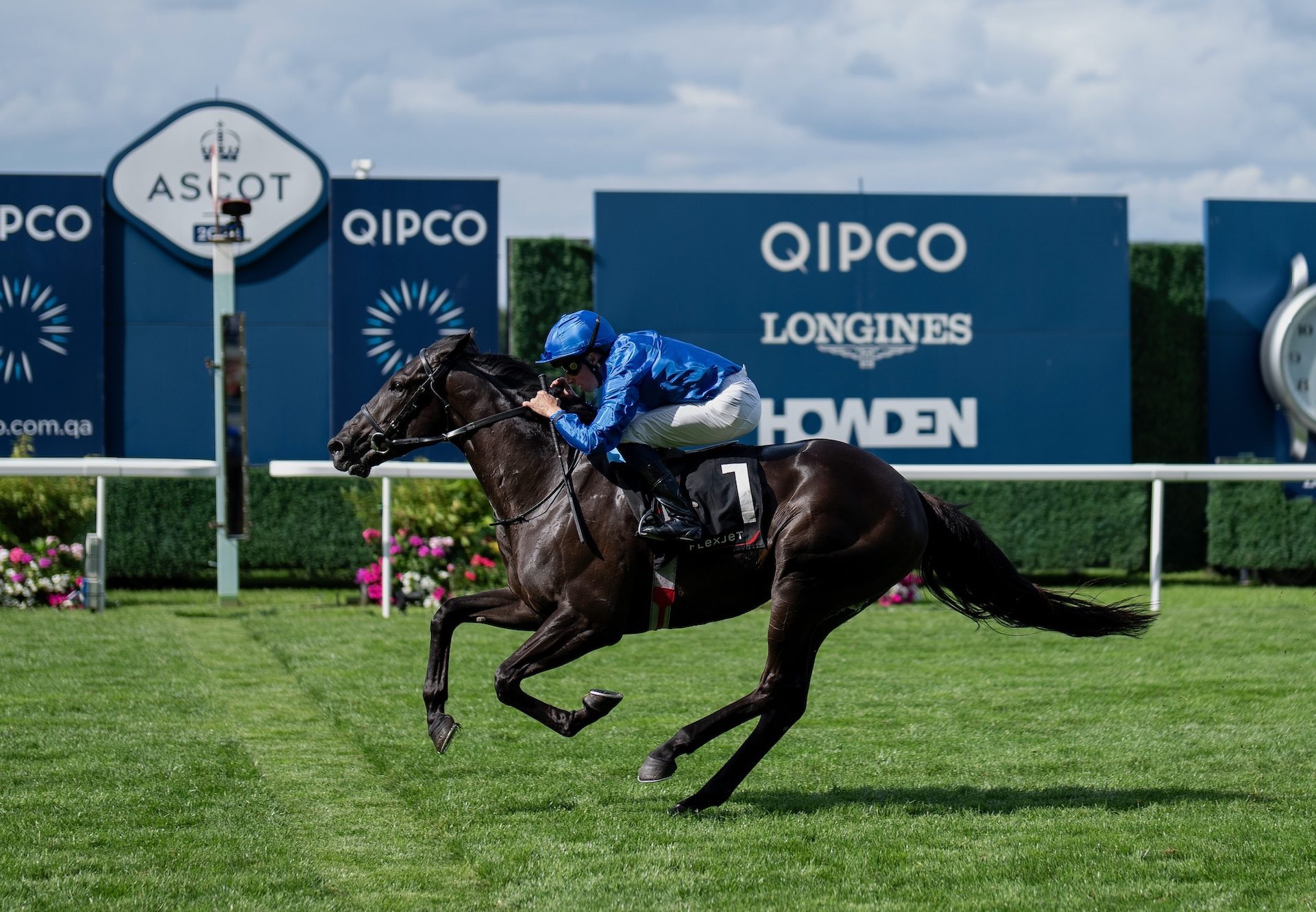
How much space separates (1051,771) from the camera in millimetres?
5363

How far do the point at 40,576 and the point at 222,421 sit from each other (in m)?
1.75

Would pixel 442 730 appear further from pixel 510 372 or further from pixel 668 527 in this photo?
pixel 510 372

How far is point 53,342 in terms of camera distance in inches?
475

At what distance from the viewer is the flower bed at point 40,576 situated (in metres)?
10.2

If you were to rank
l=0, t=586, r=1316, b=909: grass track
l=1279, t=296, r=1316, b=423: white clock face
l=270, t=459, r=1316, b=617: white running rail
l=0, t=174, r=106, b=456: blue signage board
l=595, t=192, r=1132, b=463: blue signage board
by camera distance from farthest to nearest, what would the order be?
l=1279, t=296, r=1316, b=423: white clock face, l=595, t=192, r=1132, b=463: blue signage board, l=0, t=174, r=106, b=456: blue signage board, l=270, t=459, r=1316, b=617: white running rail, l=0, t=586, r=1316, b=909: grass track

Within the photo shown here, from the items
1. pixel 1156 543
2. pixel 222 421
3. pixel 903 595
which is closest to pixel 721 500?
pixel 1156 543

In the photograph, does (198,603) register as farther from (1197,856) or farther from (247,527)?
(1197,856)

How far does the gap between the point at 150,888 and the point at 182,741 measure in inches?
81.7

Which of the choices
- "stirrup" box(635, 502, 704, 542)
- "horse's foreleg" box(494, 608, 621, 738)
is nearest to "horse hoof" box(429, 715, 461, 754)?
"horse's foreleg" box(494, 608, 621, 738)

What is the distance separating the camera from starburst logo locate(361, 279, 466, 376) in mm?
12195

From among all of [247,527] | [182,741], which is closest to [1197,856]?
[182,741]

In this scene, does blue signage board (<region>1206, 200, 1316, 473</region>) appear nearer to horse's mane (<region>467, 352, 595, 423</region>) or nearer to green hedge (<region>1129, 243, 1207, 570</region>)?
green hedge (<region>1129, 243, 1207, 570</region>)

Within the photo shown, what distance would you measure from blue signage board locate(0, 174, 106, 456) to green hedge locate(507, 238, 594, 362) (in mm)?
3383

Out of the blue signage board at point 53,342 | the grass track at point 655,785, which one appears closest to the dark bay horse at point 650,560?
the grass track at point 655,785
